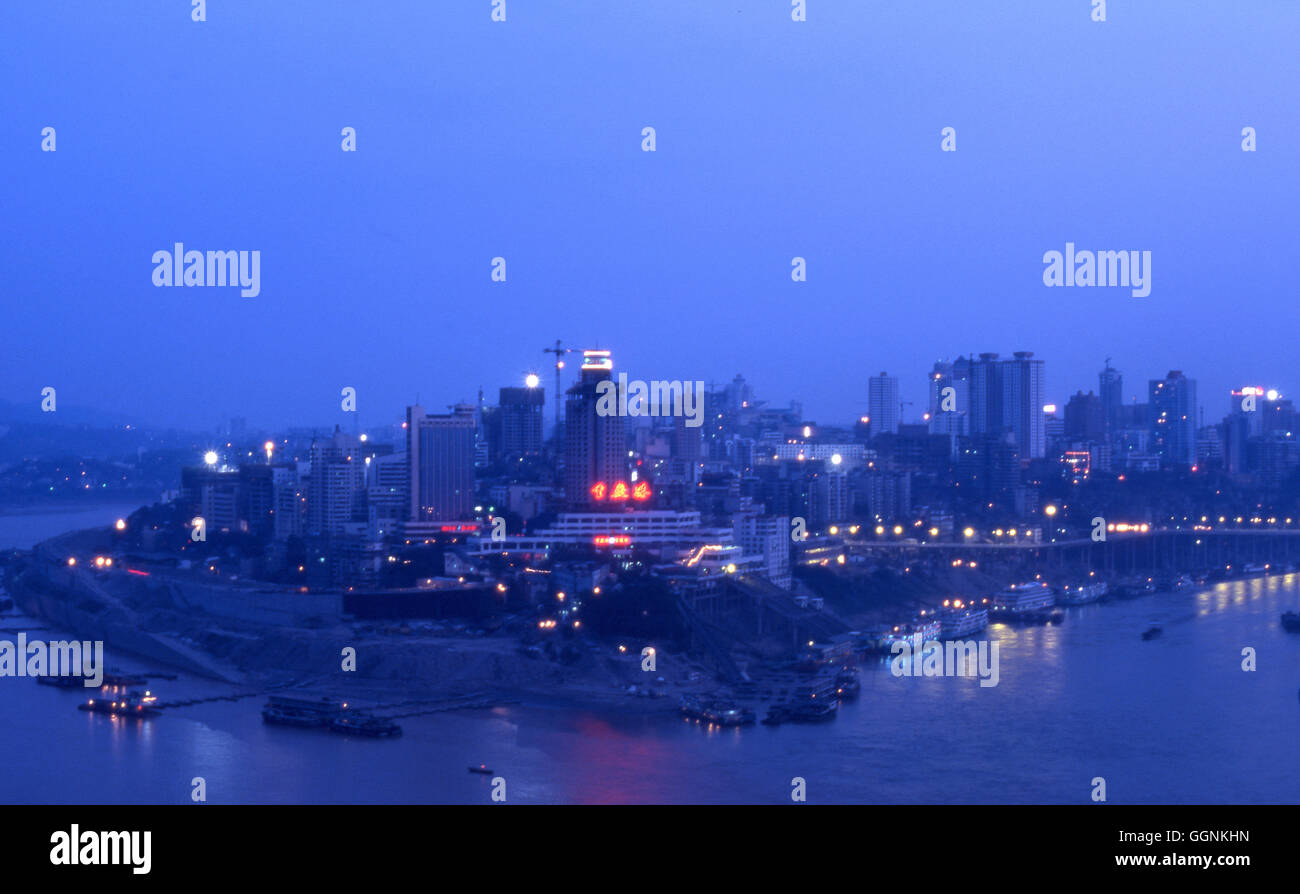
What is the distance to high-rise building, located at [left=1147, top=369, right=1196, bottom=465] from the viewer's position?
22484 mm

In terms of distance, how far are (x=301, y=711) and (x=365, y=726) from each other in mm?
438

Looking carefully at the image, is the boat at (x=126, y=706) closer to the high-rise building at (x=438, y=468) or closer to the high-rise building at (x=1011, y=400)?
the high-rise building at (x=438, y=468)

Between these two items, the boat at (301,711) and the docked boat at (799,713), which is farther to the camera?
the docked boat at (799,713)

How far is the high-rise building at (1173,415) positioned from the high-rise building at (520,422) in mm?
11157

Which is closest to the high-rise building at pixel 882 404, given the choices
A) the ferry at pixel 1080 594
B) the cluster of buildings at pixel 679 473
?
the cluster of buildings at pixel 679 473

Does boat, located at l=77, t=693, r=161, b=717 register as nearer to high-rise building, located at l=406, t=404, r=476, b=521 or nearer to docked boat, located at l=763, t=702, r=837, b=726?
docked boat, located at l=763, t=702, r=837, b=726

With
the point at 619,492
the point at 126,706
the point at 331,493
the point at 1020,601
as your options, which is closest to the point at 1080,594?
the point at 1020,601

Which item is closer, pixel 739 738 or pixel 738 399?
pixel 739 738

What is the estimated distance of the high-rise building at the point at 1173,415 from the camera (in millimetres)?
22484

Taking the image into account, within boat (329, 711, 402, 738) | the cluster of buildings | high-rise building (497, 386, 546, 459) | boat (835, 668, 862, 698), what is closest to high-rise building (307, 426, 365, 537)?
the cluster of buildings
